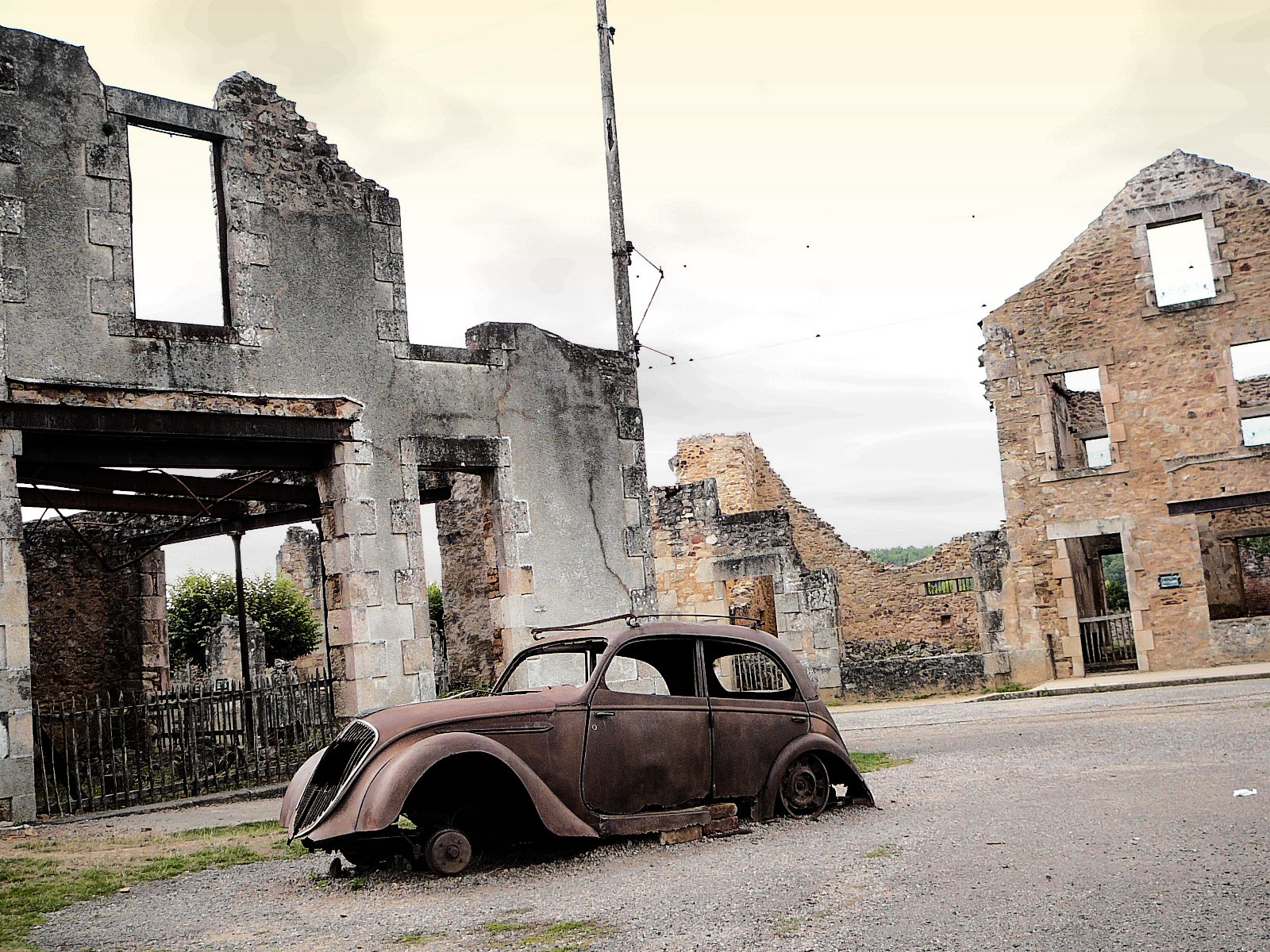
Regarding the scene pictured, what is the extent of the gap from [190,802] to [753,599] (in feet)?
56.7

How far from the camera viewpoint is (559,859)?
22.2 ft

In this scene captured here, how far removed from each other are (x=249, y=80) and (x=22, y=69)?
1.93 metres

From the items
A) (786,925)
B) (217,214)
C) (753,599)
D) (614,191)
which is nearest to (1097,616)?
(753,599)

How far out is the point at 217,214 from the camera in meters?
11.0

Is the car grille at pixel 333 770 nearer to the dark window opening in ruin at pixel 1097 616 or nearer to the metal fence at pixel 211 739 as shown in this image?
the metal fence at pixel 211 739

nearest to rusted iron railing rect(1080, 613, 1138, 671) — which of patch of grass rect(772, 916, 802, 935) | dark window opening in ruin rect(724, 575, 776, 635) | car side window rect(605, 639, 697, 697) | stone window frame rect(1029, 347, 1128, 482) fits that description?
stone window frame rect(1029, 347, 1128, 482)

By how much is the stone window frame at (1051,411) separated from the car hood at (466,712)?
57.5 feet

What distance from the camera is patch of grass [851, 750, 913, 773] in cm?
1061

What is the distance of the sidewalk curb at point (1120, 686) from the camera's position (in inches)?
714

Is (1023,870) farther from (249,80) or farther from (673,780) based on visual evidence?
(249,80)

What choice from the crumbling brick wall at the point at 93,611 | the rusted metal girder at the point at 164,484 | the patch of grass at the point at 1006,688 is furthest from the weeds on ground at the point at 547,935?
the patch of grass at the point at 1006,688

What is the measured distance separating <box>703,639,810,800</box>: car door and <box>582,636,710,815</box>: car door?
0.10 m

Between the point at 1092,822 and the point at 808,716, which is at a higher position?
the point at 808,716

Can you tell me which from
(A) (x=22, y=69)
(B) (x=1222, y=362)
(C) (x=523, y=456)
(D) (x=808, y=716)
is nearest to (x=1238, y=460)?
(B) (x=1222, y=362)
